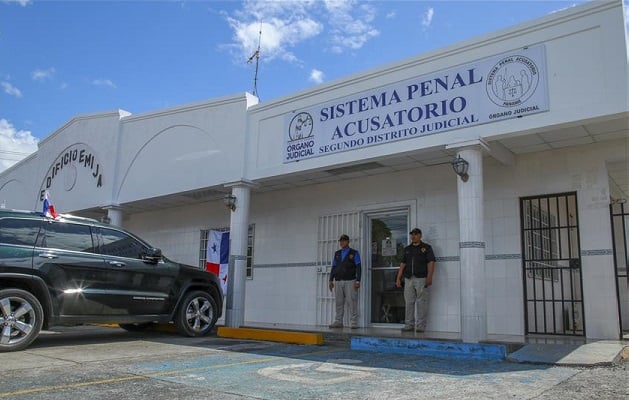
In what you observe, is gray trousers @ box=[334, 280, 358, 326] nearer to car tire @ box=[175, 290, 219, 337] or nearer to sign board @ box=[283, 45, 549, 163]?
car tire @ box=[175, 290, 219, 337]

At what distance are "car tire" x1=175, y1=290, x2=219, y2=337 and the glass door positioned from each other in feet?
10.8

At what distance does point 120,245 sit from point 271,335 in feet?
10.1

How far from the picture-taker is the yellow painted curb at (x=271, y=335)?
8.94 m

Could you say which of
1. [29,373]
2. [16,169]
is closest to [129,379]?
[29,373]

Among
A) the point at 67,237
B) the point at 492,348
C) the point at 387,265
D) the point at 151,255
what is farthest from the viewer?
the point at 387,265

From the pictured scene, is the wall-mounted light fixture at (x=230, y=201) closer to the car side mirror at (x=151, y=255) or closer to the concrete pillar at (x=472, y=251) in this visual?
the car side mirror at (x=151, y=255)

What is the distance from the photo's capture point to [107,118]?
1496cm

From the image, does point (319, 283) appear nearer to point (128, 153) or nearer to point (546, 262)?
point (546, 262)

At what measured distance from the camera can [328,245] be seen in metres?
11.9

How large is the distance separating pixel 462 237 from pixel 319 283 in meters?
4.57

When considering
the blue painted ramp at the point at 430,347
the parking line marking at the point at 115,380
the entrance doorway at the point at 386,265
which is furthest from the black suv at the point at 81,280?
the entrance doorway at the point at 386,265

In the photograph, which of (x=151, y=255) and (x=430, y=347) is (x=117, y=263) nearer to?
(x=151, y=255)

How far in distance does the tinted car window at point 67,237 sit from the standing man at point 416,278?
5325mm

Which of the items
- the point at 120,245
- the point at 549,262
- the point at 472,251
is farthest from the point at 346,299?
the point at 120,245
